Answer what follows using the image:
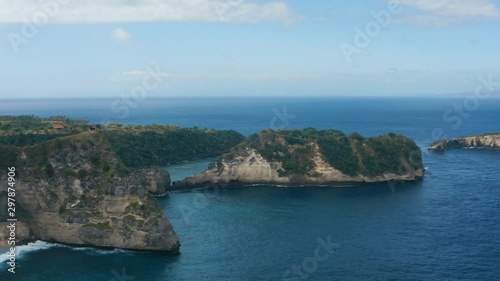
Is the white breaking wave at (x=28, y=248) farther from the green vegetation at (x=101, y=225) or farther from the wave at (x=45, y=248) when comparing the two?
the green vegetation at (x=101, y=225)

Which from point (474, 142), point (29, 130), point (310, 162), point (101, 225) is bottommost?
point (101, 225)

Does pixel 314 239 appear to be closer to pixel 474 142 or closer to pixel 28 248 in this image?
pixel 28 248

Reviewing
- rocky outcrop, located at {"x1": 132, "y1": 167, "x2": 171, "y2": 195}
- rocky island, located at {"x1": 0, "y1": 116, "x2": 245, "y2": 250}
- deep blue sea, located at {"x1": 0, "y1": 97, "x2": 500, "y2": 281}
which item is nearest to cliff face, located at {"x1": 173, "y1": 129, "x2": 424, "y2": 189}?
deep blue sea, located at {"x1": 0, "y1": 97, "x2": 500, "y2": 281}

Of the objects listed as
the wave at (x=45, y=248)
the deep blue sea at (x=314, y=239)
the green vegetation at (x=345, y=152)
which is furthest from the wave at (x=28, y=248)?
→ the green vegetation at (x=345, y=152)

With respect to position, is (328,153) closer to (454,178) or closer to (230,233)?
(454,178)

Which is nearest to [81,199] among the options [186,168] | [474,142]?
[186,168]

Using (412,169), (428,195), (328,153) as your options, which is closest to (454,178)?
(412,169)

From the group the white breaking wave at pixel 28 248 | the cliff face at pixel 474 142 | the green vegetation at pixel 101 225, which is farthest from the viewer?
the cliff face at pixel 474 142
